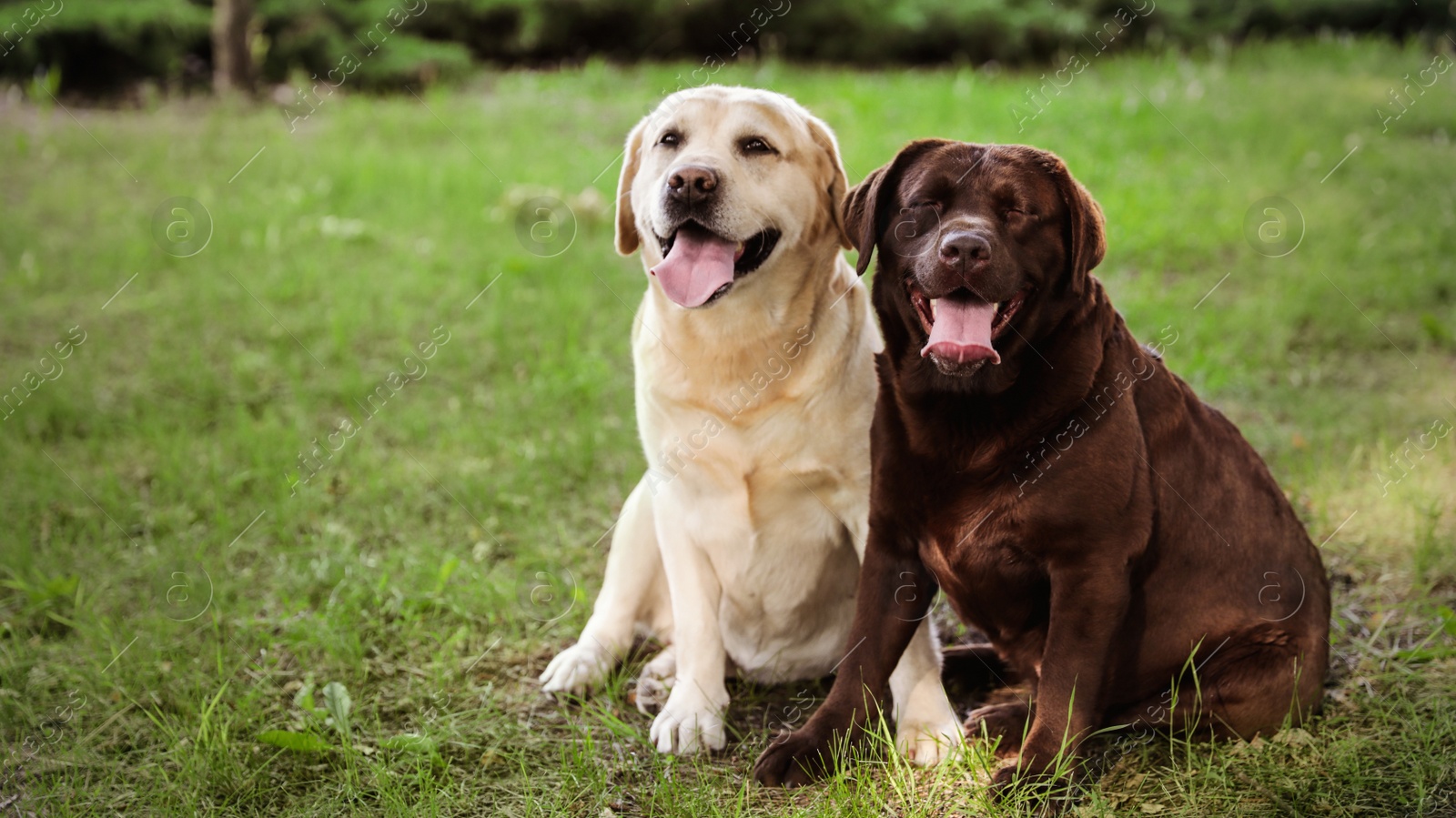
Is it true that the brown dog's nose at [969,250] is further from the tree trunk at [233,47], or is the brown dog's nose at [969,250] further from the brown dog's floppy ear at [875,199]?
the tree trunk at [233,47]

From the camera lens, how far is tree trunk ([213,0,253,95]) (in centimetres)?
1031

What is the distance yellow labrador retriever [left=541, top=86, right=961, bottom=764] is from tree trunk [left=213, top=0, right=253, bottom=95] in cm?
847

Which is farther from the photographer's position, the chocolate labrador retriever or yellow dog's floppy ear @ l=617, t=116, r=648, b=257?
yellow dog's floppy ear @ l=617, t=116, r=648, b=257

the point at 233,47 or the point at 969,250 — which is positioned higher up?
the point at 969,250

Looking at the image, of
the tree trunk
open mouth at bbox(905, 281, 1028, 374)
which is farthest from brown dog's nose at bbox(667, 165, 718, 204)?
the tree trunk

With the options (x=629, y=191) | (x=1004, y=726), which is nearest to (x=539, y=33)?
(x=629, y=191)

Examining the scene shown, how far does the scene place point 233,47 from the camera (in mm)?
10414

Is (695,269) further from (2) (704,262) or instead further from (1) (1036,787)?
(1) (1036,787)

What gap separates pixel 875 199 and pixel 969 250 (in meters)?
0.39

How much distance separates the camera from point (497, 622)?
392 cm

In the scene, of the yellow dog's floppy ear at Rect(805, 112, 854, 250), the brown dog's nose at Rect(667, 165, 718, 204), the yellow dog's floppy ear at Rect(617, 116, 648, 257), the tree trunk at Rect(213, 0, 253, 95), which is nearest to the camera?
the brown dog's nose at Rect(667, 165, 718, 204)

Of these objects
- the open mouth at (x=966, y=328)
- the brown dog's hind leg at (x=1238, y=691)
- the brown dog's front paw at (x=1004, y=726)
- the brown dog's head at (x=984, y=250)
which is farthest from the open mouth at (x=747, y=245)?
the brown dog's hind leg at (x=1238, y=691)

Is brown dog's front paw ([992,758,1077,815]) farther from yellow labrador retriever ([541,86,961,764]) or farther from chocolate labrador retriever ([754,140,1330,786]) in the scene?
yellow labrador retriever ([541,86,961,764])

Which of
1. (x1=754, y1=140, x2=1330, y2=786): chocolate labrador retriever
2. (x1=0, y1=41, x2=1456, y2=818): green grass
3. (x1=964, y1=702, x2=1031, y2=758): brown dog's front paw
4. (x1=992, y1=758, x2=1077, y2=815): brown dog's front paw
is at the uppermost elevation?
(x1=754, y1=140, x2=1330, y2=786): chocolate labrador retriever
